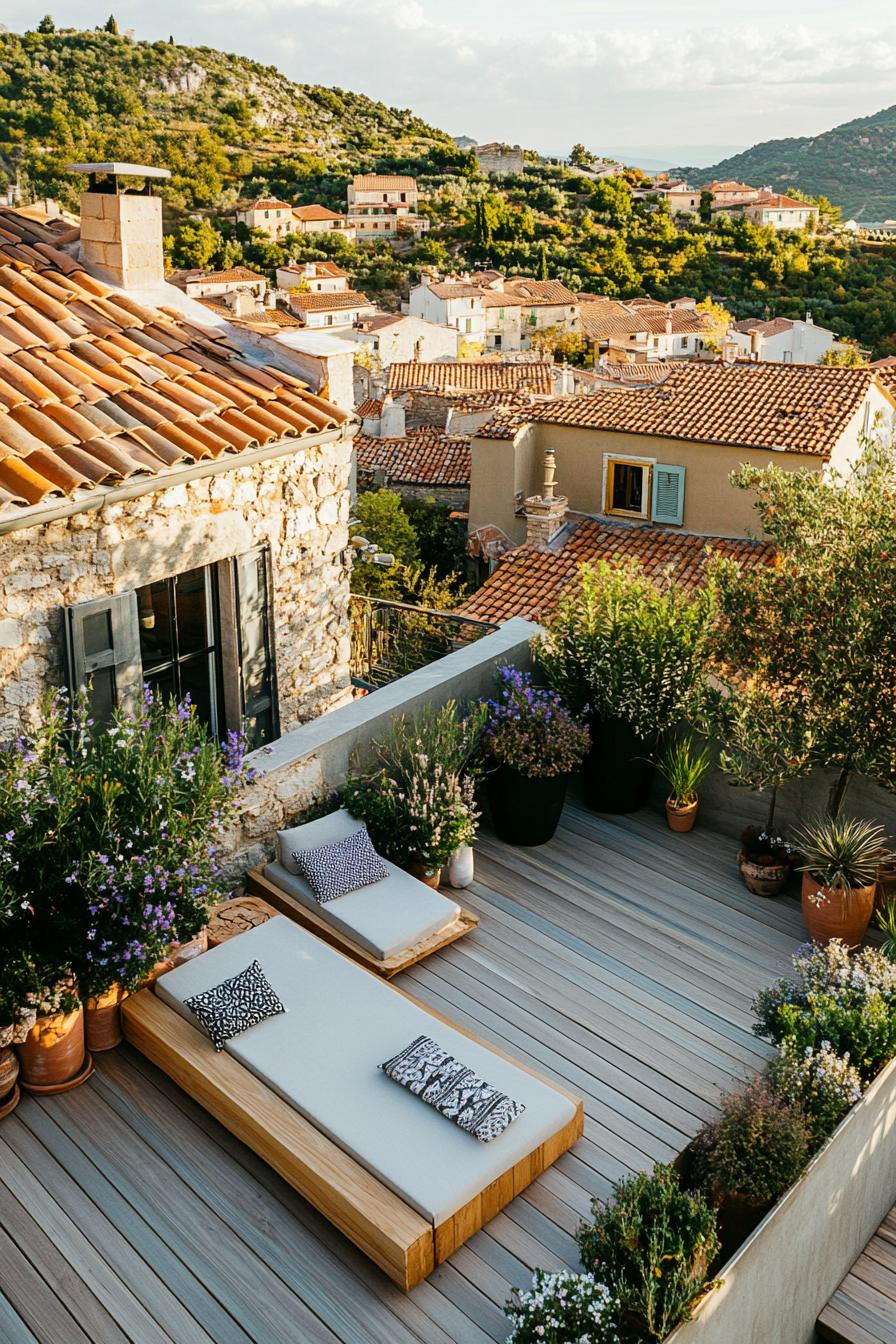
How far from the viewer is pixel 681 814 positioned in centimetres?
640

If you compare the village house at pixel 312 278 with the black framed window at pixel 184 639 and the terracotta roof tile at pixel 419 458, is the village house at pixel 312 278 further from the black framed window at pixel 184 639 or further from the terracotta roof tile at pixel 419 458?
the black framed window at pixel 184 639

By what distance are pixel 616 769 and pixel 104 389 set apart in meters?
3.71

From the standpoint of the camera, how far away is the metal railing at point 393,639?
337 inches

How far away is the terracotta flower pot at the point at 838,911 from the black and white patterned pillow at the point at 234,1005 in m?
2.77

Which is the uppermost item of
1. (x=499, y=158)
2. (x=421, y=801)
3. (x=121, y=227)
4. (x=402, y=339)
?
(x=499, y=158)

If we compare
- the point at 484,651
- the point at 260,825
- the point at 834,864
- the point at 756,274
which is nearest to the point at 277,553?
the point at 484,651

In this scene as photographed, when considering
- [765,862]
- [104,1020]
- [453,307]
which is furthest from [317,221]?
[104,1020]

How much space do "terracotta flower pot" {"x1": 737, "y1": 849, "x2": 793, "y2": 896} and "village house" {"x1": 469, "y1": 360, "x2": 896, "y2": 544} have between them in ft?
49.4

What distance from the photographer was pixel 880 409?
23.2m

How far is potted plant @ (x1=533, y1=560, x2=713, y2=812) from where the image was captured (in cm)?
630

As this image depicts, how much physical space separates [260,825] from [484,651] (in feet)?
6.58

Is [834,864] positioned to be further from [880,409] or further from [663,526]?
[880,409]

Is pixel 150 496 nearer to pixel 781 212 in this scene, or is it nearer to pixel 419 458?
pixel 419 458

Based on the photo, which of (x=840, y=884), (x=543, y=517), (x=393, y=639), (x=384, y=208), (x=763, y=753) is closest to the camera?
(x=840, y=884)
